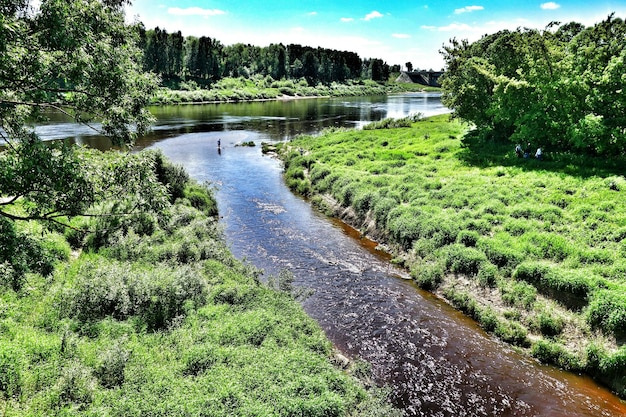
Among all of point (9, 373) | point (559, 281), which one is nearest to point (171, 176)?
point (9, 373)

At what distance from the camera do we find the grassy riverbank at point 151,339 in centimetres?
1110

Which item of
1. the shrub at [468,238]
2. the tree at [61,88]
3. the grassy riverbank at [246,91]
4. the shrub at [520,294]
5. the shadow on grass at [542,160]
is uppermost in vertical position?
the grassy riverbank at [246,91]

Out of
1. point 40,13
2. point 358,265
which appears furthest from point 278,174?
point 40,13

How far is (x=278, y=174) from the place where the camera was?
50500mm

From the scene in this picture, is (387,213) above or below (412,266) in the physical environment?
above

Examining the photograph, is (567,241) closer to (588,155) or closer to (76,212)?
(588,155)

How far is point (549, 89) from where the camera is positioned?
3434 centimetres

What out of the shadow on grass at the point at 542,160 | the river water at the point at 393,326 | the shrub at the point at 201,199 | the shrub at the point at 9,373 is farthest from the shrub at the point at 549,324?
the shrub at the point at 201,199

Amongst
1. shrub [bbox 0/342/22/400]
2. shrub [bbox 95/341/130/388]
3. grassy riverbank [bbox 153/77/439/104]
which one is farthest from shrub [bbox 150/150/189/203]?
grassy riverbank [bbox 153/77/439/104]

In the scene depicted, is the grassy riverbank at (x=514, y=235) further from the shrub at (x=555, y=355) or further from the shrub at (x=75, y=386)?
the shrub at (x=75, y=386)

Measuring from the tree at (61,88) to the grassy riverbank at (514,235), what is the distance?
17.8 m

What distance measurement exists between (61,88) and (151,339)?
29.9 feet

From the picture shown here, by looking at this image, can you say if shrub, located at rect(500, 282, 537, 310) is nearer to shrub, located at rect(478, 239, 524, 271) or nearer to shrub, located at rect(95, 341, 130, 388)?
shrub, located at rect(478, 239, 524, 271)

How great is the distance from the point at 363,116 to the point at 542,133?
73.5 meters
